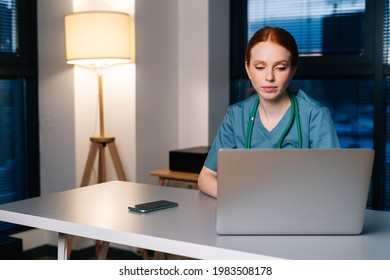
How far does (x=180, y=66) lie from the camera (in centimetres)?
364

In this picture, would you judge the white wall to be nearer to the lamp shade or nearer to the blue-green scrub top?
the lamp shade

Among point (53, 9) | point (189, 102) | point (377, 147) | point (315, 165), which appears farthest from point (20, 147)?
point (315, 165)

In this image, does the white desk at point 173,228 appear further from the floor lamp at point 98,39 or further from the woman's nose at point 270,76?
the floor lamp at point 98,39

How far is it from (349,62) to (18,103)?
1.95m

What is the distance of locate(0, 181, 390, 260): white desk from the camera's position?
130 cm

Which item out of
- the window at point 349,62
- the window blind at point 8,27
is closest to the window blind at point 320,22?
the window at point 349,62

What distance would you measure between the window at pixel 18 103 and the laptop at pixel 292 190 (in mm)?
2128

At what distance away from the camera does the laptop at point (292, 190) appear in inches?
52.3

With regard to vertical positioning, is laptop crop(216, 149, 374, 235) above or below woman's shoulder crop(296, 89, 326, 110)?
below

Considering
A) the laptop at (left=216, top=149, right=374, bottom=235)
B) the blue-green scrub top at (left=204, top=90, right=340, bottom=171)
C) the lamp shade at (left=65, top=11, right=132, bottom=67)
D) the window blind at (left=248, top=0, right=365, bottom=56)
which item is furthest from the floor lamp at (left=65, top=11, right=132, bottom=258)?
the laptop at (left=216, top=149, right=374, bottom=235)

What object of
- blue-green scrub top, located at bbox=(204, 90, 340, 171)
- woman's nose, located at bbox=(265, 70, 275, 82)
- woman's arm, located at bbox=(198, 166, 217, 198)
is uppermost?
woman's nose, located at bbox=(265, 70, 275, 82)

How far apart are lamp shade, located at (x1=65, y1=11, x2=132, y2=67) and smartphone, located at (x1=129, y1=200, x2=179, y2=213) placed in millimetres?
1444

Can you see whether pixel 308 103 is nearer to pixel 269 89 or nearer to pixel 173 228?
pixel 269 89

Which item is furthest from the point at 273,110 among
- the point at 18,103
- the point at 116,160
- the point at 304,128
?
the point at 18,103
